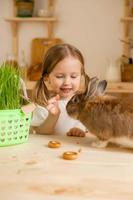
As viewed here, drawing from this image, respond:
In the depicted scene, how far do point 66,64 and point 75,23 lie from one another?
6.41 feet

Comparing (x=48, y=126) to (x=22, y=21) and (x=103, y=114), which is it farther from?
(x=22, y=21)

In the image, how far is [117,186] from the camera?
910mm

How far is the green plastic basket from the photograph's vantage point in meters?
1.28

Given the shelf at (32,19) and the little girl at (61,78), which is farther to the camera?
the shelf at (32,19)

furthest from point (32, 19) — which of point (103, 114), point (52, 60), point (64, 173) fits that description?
point (64, 173)

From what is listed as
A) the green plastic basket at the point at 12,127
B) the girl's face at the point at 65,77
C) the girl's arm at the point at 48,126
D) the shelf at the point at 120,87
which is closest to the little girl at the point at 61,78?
the girl's face at the point at 65,77

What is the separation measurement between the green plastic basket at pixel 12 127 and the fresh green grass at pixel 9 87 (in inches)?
1.2

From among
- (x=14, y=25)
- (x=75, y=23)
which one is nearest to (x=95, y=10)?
(x=75, y=23)

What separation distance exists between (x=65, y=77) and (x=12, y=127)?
730 millimetres

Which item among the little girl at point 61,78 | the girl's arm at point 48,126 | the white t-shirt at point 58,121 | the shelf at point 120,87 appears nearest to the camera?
the girl's arm at point 48,126

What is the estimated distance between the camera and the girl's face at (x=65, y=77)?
1977 mm

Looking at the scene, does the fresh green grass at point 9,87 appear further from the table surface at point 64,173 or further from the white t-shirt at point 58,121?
the white t-shirt at point 58,121

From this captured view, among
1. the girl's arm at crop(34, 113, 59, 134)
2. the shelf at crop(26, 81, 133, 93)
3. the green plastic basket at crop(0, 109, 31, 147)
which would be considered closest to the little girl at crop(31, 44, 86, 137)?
the girl's arm at crop(34, 113, 59, 134)

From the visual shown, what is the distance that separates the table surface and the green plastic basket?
26 mm
